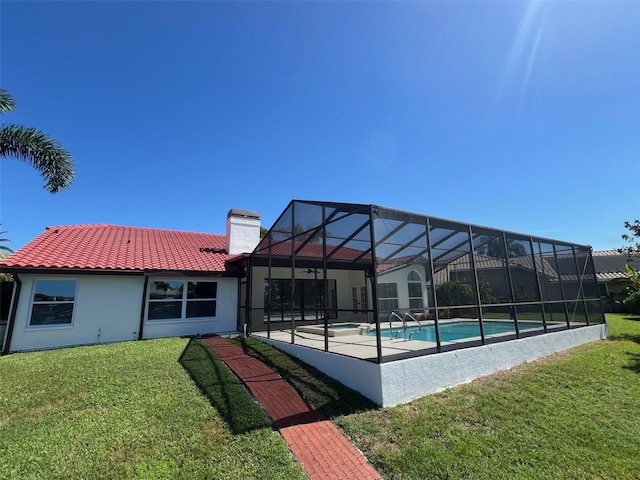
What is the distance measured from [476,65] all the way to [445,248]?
6.00 meters

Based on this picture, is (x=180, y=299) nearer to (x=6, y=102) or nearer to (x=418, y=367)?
(x=6, y=102)

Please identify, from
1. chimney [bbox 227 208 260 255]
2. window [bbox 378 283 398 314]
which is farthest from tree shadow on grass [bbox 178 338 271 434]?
chimney [bbox 227 208 260 255]

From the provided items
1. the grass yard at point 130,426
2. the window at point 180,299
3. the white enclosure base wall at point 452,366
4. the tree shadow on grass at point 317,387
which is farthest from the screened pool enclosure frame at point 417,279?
the grass yard at point 130,426

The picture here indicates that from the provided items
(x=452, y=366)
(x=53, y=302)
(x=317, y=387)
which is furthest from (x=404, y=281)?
(x=53, y=302)

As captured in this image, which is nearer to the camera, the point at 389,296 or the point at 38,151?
the point at 38,151

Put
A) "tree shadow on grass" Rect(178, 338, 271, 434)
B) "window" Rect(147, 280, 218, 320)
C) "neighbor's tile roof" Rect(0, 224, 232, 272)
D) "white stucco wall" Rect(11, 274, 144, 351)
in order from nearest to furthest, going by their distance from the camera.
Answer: "tree shadow on grass" Rect(178, 338, 271, 434) → "white stucco wall" Rect(11, 274, 144, 351) → "neighbor's tile roof" Rect(0, 224, 232, 272) → "window" Rect(147, 280, 218, 320)

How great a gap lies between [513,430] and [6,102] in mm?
15515

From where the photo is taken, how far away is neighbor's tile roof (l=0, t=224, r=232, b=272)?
33.7 ft

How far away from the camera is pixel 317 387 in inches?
241

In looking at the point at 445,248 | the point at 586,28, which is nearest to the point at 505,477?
the point at 445,248

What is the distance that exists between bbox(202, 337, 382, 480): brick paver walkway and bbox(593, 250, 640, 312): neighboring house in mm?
23088

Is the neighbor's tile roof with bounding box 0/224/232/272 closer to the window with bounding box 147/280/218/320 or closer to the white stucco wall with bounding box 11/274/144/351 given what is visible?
the white stucco wall with bounding box 11/274/144/351

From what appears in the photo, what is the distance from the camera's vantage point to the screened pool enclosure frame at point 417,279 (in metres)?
7.32

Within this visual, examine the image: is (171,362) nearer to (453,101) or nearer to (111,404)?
(111,404)
